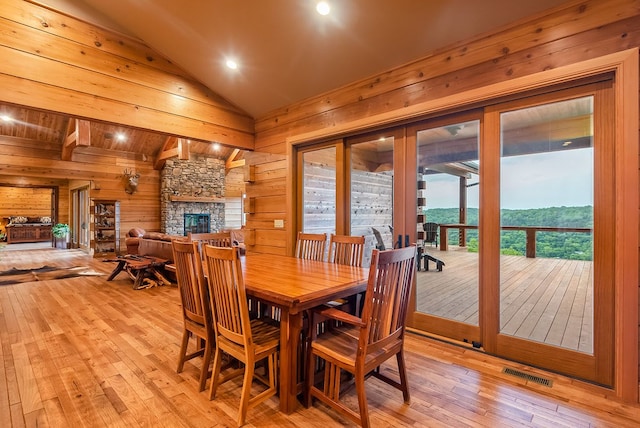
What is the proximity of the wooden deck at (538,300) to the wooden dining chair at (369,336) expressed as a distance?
48.1 inches

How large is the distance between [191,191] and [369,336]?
9.53m

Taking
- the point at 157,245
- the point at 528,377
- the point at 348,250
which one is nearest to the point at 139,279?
the point at 157,245

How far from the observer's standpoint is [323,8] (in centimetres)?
259

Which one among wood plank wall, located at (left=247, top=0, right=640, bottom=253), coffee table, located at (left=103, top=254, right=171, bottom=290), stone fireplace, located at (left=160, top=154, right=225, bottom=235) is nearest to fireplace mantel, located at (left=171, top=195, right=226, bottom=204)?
stone fireplace, located at (left=160, top=154, right=225, bottom=235)

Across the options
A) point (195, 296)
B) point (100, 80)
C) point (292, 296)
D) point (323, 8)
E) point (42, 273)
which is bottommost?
point (42, 273)

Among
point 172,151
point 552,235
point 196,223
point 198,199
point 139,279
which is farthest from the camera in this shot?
point 196,223

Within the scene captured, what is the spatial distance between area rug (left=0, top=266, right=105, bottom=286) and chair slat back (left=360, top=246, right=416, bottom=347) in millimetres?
6736

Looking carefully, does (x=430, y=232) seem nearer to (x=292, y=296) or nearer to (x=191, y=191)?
(x=292, y=296)

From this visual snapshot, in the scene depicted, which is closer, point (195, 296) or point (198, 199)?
point (195, 296)

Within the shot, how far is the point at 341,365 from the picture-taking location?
1648 mm

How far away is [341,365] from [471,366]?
1.35 metres

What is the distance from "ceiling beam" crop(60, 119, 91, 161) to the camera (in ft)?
21.9

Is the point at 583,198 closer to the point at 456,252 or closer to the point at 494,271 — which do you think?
the point at 494,271

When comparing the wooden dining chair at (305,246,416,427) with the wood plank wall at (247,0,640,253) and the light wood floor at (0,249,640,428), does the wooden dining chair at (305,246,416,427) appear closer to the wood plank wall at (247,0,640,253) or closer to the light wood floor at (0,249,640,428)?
the light wood floor at (0,249,640,428)
